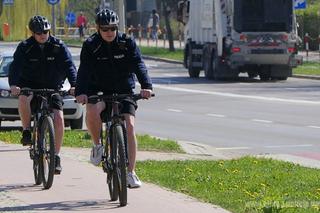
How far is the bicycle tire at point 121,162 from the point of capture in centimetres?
1023

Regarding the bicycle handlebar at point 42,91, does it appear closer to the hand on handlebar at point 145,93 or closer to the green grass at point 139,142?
the hand on handlebar at point 145,93

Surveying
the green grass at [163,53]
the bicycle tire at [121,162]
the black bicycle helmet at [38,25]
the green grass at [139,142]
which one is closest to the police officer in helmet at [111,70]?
the bicycle tire at [121,162]

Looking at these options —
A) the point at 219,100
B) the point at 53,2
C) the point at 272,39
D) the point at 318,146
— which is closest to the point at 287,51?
the point at 272,39

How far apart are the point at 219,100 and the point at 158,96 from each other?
127 inches

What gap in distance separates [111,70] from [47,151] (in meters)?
1.51

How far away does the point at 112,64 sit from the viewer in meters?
10.7

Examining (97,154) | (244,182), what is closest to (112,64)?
(97,154)

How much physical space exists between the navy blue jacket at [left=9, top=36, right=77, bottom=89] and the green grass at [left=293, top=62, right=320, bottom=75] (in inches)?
1220

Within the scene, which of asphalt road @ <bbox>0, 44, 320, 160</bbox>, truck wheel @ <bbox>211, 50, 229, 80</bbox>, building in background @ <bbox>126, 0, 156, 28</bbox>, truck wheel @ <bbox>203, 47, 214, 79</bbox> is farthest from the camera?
building in background @ <bbox>126, 0, 156, 28</bbox>

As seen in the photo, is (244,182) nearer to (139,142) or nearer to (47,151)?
(47,151)

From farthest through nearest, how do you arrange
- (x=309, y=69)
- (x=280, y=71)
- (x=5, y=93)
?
(x=309, y=69), (x=280, y=71), (x=5, y=93)

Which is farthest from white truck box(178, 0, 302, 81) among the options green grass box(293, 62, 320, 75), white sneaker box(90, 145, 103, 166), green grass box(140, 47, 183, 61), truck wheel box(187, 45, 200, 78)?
white sneaker box(90, 145, 103, 166)

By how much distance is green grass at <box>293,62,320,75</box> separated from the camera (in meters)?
43.0

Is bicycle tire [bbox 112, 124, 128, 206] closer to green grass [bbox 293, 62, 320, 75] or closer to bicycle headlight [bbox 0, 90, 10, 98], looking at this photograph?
bicycle headlight [bbox 0, 90, 10, 98]
